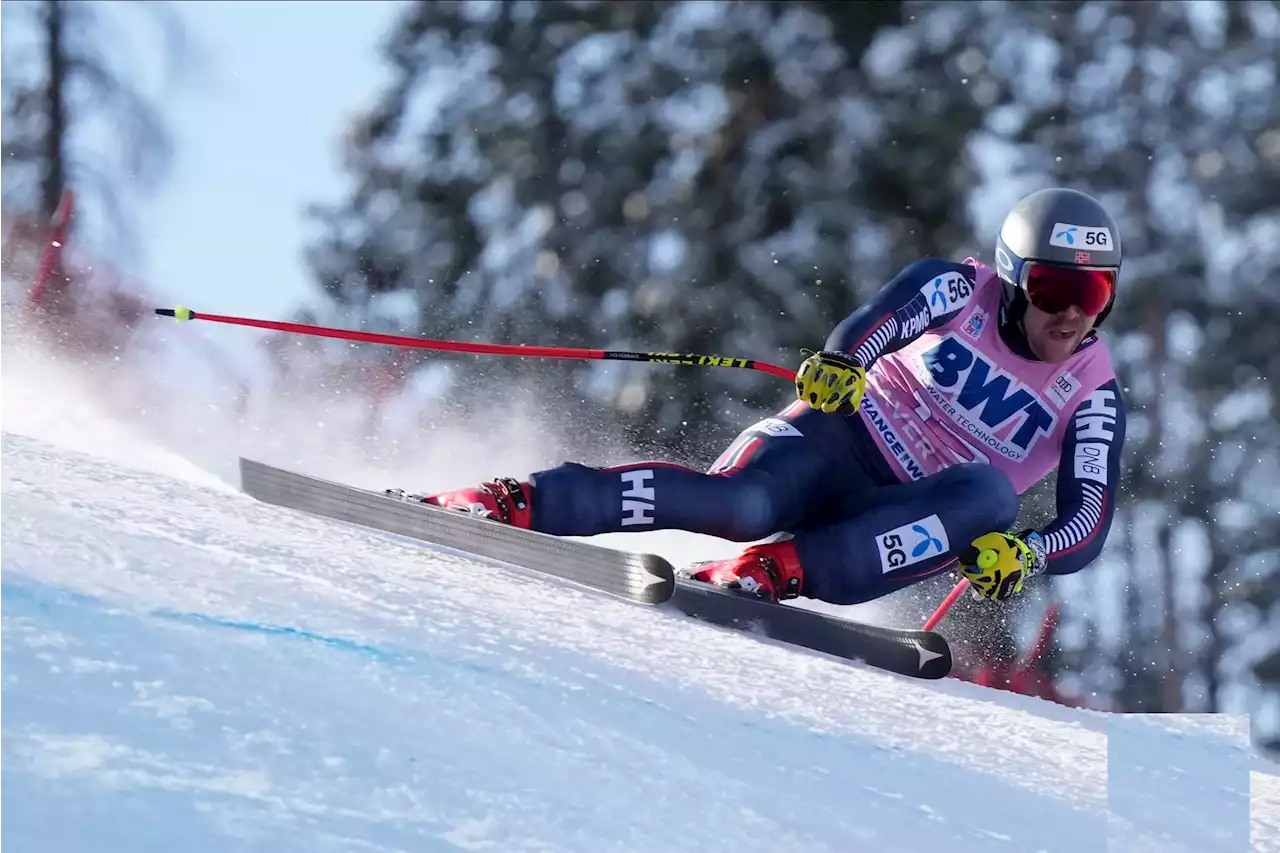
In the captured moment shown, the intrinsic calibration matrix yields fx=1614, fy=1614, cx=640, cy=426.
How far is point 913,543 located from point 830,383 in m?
0.44

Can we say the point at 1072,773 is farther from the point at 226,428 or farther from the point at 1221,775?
the point at 226,428

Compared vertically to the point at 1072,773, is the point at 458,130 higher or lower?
higher

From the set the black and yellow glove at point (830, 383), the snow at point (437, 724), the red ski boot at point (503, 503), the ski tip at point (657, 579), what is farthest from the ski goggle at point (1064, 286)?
the red ski boot at point (503, 503)

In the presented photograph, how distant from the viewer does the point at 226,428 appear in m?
6.92

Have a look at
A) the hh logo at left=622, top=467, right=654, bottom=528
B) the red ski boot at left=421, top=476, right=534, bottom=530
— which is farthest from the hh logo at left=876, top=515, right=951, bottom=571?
the red ski boot at left=421, top=476, right=534, bottom=530

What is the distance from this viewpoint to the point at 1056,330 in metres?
3.52

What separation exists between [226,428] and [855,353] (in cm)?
420

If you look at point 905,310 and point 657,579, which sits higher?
point 905,310

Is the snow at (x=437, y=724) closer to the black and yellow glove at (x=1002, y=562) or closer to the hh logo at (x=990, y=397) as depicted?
the black and yellow glove at (x=1002, y=562)

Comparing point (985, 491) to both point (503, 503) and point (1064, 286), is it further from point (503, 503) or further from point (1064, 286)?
point (503, 503)

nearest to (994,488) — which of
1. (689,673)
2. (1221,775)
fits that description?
(1221,775)

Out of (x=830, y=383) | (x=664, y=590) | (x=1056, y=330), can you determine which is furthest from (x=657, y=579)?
(x=1056, y=330)

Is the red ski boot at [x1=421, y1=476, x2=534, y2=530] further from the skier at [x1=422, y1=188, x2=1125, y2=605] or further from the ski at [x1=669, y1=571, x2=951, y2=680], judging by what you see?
the ski at [x1=669, y1=571, x2=951, y2=680]

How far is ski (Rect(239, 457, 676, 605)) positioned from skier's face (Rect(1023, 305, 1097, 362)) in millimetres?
1004
